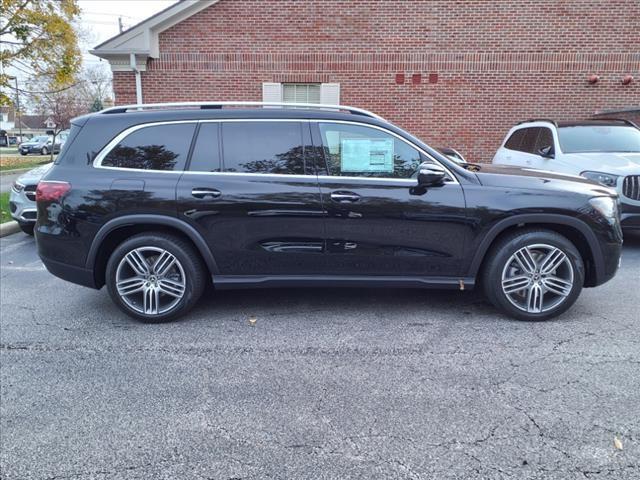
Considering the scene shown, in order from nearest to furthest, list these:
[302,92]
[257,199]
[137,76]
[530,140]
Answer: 1. [257,199]
2. [530,140]
3. [137,76]
4. [302,92]

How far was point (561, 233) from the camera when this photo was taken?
13.2 feet

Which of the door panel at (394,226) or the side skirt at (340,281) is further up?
the door panel at (394,226)

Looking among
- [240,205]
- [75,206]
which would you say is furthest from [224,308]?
[75,206]

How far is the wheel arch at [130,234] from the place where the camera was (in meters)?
3.86

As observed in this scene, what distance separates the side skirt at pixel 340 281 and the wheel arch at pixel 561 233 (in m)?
0.20

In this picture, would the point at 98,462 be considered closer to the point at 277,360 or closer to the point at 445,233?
the point at 277,360

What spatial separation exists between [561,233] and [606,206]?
412mm

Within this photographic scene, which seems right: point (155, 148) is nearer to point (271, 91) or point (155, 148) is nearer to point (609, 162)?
point (609, 162)

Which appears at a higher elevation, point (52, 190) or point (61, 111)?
point (61, 111)

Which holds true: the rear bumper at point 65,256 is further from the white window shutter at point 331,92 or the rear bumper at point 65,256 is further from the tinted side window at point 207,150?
the white window shutter at point 331,92

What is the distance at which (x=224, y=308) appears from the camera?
4391 millimetres

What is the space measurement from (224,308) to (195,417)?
1744mm

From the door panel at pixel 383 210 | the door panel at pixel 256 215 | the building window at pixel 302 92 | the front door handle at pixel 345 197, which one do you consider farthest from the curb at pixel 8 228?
the front door handle at pixel 345 197

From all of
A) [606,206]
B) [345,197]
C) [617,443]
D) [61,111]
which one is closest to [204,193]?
[345,197]
